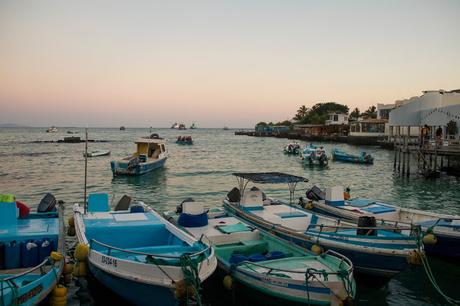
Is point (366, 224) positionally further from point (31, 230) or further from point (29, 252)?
point (31, 230)

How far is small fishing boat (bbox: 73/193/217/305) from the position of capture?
866cm

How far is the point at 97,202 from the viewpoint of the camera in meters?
15.2

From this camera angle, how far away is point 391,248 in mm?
11133

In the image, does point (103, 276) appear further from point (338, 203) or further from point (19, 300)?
point (338, 203)

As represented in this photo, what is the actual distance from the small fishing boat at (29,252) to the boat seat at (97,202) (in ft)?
3.71

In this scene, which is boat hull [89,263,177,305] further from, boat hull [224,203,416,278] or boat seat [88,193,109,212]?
boat hull [224,203,416,278]

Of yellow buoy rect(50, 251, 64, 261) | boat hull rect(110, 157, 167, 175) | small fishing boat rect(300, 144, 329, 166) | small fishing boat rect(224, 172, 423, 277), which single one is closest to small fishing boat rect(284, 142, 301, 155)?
small fishing boat rect(300, 144, 329, 166)

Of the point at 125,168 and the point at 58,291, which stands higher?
the point at 125,168

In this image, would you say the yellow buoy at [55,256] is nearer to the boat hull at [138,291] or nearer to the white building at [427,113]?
the boat hull at [138,291]

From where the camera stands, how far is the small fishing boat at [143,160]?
36875 mm

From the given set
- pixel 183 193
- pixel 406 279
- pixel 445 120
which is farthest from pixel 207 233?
pixel 445 120

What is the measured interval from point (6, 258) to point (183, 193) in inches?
791

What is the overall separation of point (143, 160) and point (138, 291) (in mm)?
31428

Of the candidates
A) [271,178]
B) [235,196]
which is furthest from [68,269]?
[235,196]
